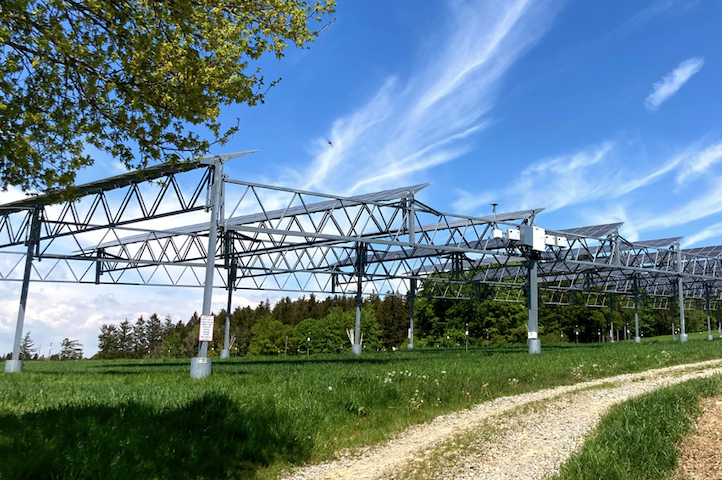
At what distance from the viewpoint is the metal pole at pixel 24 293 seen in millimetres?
25547

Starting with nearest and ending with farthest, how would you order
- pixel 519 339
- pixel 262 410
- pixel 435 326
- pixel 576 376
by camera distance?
pixel 262 410 < pixel 576 376 < pixel 519 339 < pixel 435 326

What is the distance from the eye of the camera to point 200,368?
19.1 meters

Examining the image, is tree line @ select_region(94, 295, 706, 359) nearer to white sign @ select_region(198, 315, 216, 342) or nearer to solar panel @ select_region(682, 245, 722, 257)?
solar panel @ select_region(682, 245, 722, 257)

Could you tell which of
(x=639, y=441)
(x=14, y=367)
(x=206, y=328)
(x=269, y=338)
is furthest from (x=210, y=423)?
(x=269, y=338)

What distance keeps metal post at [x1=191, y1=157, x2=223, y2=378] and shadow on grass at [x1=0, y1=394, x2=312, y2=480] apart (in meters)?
8.35

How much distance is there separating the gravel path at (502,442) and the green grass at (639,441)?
21.5 inches

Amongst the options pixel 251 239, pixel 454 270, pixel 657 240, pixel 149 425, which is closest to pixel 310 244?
pixel 251 239

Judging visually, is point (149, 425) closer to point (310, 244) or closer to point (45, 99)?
point (45, 99)

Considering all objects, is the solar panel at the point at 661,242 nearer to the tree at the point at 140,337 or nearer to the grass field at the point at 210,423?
the grass field at the point at 210,423

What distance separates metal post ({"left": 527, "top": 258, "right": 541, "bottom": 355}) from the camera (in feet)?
106

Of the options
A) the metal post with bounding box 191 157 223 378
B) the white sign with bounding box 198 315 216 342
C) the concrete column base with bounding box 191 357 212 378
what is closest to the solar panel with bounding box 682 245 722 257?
the metal post with bounding box 191 157 223 378

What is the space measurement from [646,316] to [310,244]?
9007 cm

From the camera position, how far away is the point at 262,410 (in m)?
11.1

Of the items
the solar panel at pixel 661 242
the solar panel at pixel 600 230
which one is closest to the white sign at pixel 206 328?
the solar panel at pixel 600 230
